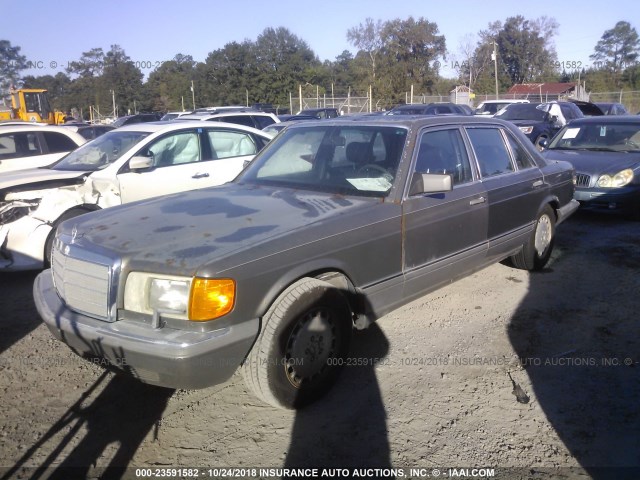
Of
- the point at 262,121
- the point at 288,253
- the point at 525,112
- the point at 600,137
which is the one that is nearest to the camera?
the point at 288,253

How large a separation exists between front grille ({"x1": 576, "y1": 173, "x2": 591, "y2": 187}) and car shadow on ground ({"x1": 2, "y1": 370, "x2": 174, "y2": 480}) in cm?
683

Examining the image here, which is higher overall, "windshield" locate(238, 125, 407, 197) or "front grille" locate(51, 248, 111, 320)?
"windshield" locate(238, 125, 407, 197)

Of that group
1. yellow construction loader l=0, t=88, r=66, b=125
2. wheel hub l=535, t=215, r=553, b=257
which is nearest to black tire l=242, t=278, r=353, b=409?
wheel hub l=535, t=215, r=553, b=257

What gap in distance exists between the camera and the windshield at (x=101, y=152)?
22.0 feet

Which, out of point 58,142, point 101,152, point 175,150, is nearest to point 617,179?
point 175,150

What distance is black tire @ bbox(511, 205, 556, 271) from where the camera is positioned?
5504mm

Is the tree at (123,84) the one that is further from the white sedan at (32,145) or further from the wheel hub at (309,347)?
the wheel hub at (309,347)

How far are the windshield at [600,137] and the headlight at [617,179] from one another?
1.00 metres

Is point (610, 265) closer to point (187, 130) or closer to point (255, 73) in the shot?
point (187, 130)

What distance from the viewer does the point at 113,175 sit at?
6242mm

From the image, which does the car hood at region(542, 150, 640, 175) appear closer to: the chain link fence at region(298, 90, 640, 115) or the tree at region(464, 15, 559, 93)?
the chain link fence at region(298, 90, 640, 115)

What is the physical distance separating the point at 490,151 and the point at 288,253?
2.69m

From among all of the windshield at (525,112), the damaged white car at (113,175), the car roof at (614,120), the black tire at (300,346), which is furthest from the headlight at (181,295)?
the windshield at (525,112)

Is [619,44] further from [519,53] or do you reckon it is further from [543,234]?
[543,234]
